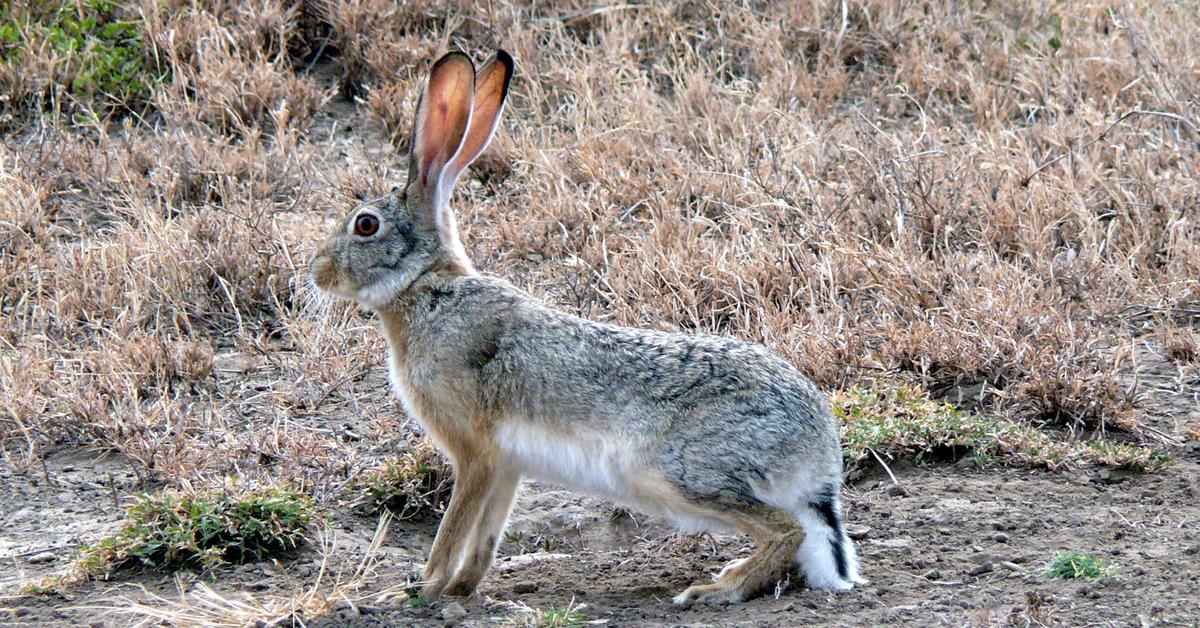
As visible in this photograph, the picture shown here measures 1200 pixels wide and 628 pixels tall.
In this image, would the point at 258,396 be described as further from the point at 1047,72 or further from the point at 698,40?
the point at 1047,72

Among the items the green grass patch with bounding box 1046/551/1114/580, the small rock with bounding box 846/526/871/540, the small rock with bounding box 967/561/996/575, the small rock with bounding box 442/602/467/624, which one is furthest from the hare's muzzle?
the green grass patch with bounding box 1046/551/1114/580

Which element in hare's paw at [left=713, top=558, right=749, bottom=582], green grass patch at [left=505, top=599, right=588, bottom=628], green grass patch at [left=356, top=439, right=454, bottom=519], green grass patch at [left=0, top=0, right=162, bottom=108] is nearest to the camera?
green grass patch at [left=505, top=599, right=588, bottom=628]

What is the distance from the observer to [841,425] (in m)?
5.44

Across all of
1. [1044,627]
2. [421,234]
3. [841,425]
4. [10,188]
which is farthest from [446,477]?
[10,188]

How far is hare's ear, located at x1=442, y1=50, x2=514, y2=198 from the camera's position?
493cm

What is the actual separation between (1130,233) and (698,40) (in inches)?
113

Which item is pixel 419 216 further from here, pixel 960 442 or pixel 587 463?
pixel 960 442

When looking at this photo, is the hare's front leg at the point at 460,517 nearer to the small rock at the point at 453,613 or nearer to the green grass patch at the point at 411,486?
the small rock at the point at 453,613

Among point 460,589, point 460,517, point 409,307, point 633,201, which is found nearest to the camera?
point 460,517

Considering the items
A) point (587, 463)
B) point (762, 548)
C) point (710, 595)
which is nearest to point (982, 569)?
point (762, 548)

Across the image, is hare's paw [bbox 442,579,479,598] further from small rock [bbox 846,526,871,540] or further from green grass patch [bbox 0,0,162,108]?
green grass patch [bbox 0,0,162,108]

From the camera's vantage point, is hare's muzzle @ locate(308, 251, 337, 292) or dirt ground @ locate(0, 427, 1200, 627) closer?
dirt ground @ locate(0, 427, 1200, 627)

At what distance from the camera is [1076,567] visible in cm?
440

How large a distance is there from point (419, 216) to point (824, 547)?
164 centimetres
